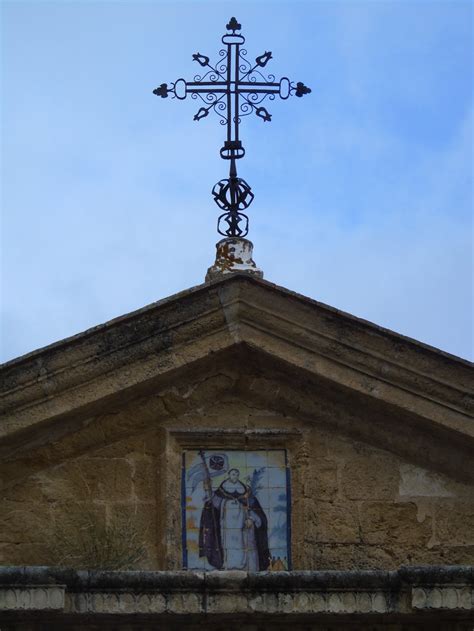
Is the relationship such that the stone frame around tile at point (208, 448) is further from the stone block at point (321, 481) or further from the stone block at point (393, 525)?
the stone block at point (393, 525)

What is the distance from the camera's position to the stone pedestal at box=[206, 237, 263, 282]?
44.8 ft

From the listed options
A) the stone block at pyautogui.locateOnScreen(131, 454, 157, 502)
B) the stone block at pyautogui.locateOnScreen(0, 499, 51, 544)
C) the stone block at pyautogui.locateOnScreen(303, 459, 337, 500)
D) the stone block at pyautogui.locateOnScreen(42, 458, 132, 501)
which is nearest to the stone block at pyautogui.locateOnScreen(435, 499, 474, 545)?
the stone block at pyautogui.locateOnScreen(303, 459, 337, 500)

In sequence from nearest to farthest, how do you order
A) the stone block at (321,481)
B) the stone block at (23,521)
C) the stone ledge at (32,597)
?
the stone ledge at (32,597) < the stone block at (23,521) < the stone block at (321,481)

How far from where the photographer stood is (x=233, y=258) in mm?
13734

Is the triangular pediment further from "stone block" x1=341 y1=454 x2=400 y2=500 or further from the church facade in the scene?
"stone block" x1=341 y1=454 x2=400 y2=500

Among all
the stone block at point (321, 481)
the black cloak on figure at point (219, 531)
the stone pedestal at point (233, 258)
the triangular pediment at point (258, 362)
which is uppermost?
the stone pedestal at point (233, 258)

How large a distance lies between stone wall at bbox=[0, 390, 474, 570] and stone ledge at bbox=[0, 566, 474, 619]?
0.88m

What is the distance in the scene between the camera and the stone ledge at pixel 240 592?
11641 mm

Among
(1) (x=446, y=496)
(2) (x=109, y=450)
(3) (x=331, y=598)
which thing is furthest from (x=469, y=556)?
(2) (x=109, y=450)

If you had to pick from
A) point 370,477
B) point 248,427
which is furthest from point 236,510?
point 370,477

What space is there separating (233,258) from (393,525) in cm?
202

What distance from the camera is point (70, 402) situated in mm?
12719

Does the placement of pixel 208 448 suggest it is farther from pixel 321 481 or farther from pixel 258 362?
pixel 321 481

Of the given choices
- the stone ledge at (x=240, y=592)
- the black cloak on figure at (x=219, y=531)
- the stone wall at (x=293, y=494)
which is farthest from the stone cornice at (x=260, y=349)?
the stone ledge at (x=240, y=592)
